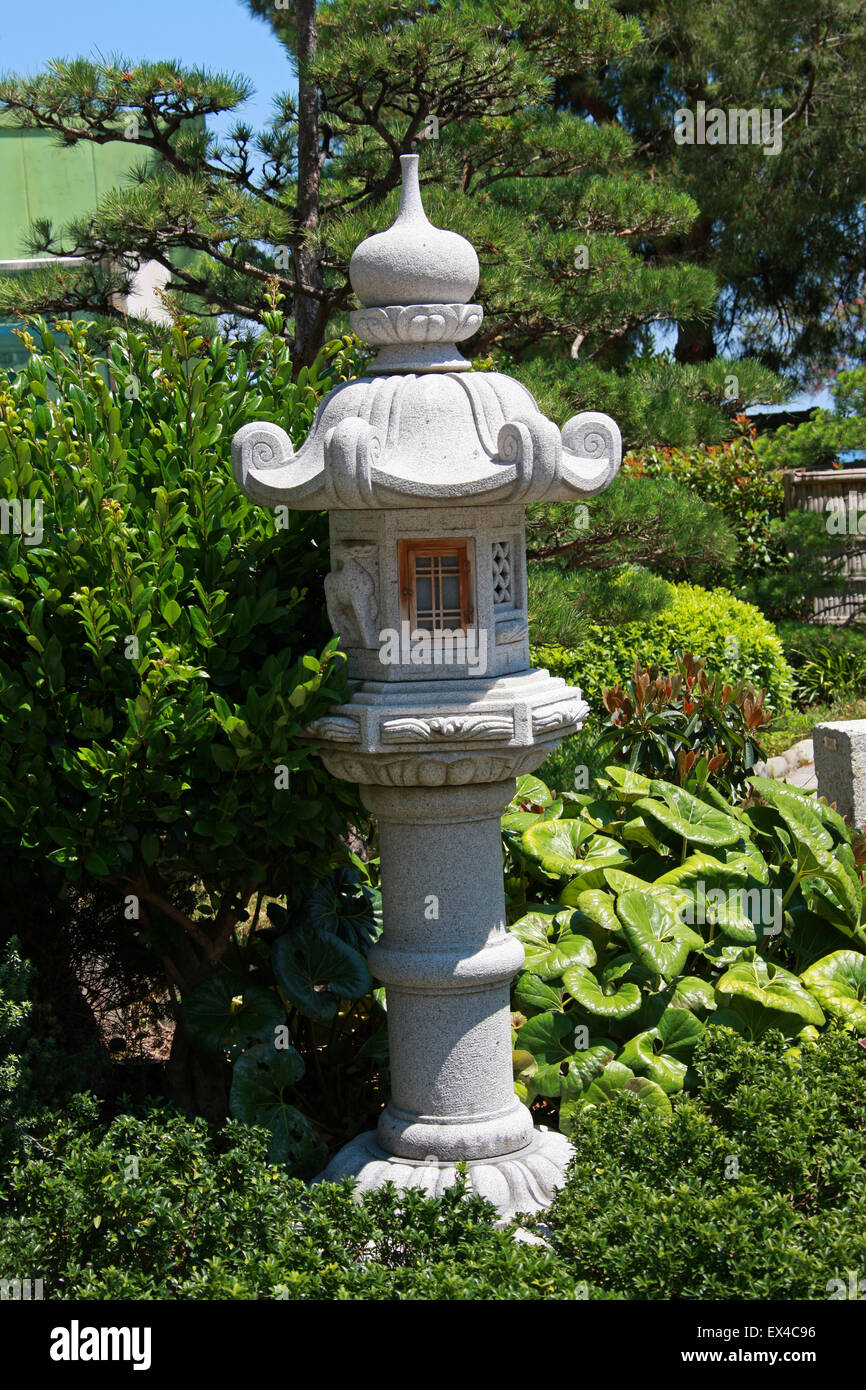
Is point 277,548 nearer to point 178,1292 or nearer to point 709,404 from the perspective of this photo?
point 178,1292

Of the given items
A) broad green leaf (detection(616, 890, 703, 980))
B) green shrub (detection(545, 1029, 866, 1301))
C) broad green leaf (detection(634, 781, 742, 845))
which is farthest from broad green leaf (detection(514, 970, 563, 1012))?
broad green leaf (detection(634, 781, 742, 845))

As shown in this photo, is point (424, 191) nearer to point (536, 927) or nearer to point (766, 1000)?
point (536, 927)

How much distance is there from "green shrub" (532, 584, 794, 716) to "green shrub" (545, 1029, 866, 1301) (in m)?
4.80

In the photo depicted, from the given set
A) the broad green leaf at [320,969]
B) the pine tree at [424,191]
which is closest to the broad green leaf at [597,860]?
the broad green leaf at [320,969]

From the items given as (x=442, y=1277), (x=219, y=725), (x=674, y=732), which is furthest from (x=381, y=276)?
(x=674, y=732)

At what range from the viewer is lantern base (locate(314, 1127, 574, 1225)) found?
4.03 meters

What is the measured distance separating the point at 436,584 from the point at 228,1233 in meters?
1.74

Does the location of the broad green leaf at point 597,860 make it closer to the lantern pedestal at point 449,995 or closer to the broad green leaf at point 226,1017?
the lantern pedestal at point 449,995

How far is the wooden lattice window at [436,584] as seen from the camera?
3.92 metres

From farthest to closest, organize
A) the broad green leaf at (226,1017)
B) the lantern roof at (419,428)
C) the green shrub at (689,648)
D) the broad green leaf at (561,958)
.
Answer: the green shrub at (689,648) < the broad green leaf at (561,958) < the broad green leaf at (226,1017) < the lantern roof at (419,428)

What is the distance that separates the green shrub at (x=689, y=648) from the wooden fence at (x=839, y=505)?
1782 mm

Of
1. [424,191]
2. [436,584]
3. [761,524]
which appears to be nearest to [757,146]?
[761,524]
